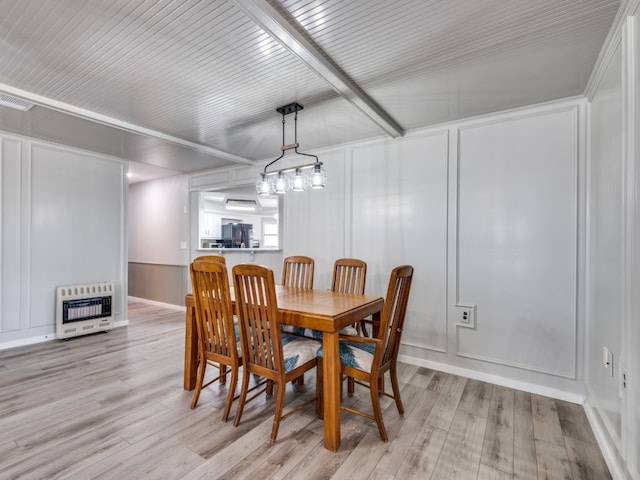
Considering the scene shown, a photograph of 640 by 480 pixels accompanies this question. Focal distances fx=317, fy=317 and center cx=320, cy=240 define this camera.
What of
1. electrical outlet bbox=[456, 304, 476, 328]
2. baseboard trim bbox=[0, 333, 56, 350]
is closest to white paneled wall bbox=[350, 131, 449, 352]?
electrical outlet bbox=[456, 304, 476, 328]

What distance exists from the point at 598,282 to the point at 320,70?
2.39 m

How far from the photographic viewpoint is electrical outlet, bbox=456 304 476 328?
9.68 ft

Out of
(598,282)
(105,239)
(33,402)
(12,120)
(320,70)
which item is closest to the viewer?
(320,70)

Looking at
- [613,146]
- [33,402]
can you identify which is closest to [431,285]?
[613,146]

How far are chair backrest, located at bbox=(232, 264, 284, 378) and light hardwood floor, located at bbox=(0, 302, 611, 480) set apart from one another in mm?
468

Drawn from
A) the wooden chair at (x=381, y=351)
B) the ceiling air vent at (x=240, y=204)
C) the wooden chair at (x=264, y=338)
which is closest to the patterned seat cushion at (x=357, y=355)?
the wooden chair at (x=381, y=351)

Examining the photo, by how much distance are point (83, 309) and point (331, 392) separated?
3680mm

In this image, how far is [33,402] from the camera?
239cm

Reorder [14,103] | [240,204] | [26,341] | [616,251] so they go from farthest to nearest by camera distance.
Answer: [240,204]
[26,341]
[14,103]
[616,251]

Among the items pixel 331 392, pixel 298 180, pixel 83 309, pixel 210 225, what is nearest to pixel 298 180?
pixel 298 180

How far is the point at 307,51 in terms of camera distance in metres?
1.84

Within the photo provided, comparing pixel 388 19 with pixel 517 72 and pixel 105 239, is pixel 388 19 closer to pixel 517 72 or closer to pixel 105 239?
pixel 517 72

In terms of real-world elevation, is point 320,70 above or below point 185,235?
above

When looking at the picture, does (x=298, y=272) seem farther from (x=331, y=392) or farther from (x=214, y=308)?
(x=331, y=392)
